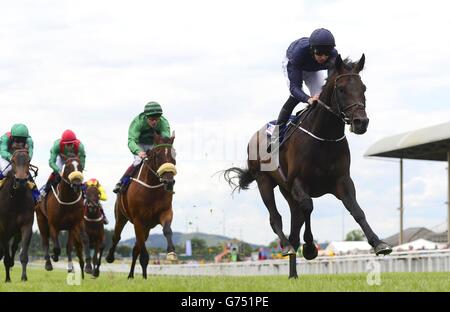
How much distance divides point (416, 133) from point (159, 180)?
32.6 metres

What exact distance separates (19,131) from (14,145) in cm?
27

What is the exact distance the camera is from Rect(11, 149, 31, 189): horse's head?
12492 mm

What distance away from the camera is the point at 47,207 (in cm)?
1584

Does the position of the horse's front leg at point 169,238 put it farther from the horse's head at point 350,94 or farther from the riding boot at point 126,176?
A: the horse's head at point 350,94

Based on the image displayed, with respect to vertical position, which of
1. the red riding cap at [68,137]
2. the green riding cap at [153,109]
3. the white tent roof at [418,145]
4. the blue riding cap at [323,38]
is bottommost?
the red riding cap at [68,137]

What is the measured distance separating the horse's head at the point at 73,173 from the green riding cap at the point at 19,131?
1051mm

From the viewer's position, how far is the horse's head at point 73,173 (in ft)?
47.5

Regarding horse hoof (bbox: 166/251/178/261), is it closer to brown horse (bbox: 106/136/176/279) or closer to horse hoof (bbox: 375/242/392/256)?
brown horse (bbox: 106/136/176/279)

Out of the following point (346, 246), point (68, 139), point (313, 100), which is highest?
point (68, 139)

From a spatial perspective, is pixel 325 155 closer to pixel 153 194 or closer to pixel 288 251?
pixel 288 251

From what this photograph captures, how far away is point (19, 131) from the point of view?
549 inches

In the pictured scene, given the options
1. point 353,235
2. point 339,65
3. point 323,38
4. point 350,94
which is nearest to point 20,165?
point 323,38

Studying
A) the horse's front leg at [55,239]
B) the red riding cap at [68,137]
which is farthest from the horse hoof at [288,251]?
the red riding cap at [68,137]
